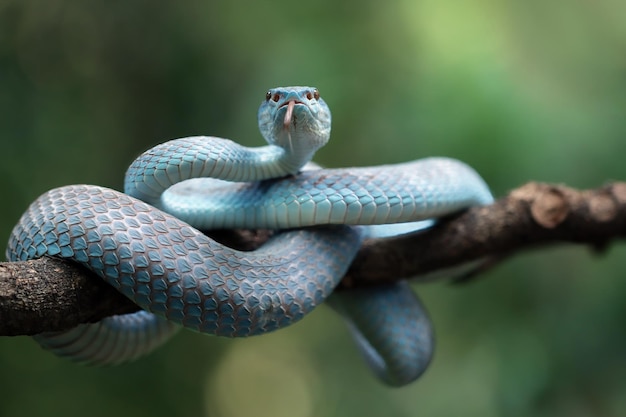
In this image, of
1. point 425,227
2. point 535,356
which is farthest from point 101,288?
point 535,356

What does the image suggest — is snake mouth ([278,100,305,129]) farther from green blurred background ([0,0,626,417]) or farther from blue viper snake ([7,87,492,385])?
green blurred background ([0,0,626,417])

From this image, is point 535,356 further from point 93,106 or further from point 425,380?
point 93,106

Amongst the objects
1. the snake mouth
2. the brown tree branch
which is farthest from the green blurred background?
the snake mouth

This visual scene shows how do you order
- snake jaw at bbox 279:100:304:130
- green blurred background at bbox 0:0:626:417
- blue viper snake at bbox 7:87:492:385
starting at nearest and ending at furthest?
blue viper snake at bbox 7:87:492:385, snake jaw at bbox 279:100:304:130, green blurred background at bbox 0:0:626:417

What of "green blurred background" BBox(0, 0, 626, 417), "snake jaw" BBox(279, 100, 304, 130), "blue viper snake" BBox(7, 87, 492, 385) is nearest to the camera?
"blue viper snake" BBox(7, 87, 492, 385)

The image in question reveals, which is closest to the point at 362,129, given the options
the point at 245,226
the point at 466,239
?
the point at 466,239

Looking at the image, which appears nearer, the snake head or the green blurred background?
the snake head
